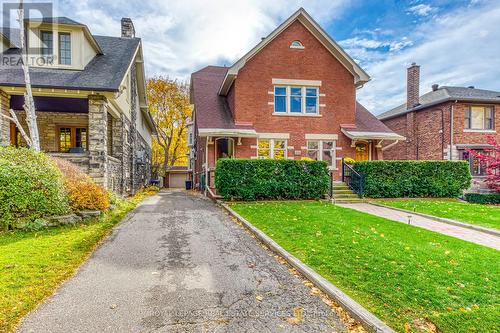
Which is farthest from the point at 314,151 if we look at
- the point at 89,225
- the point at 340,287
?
the point at 340,287

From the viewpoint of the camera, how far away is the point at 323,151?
18031mm

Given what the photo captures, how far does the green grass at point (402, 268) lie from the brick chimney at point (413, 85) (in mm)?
18652

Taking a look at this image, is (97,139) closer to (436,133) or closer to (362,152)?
(362,152)

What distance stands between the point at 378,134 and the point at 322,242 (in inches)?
522

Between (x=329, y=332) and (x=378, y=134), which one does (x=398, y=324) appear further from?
(x=378, y=134)

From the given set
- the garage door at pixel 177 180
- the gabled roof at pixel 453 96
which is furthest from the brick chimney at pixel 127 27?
the garage door at pixel 177 180

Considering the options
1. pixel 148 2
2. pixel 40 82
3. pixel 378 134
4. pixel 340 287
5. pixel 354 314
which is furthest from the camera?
pixel 378 134

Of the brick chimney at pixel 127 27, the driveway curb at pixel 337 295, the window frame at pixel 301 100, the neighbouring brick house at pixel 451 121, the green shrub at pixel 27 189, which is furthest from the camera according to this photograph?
the neighbouring brick house at pixel 451 121

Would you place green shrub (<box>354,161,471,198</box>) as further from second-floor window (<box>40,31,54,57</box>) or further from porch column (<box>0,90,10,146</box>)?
porch column (<box>0,90,10,146</box>)

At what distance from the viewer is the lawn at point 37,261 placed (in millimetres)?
3852

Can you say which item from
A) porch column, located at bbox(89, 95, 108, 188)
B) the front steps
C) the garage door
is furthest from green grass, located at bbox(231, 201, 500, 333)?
the garage door

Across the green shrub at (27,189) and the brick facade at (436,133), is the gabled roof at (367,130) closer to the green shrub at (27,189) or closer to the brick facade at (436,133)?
the brick facade at (436,133)

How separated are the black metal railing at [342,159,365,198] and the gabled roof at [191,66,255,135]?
18.0ft

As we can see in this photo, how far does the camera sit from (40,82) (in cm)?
1159
